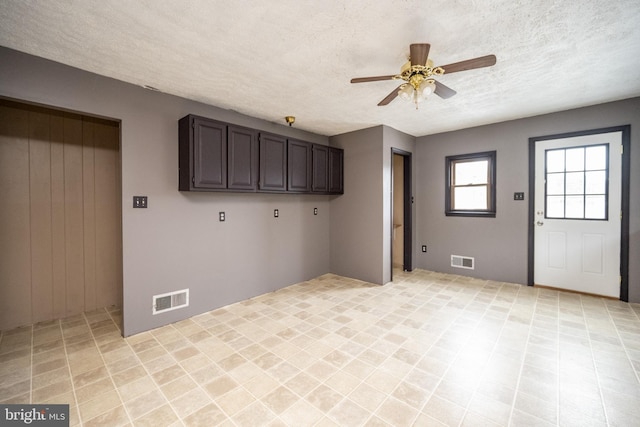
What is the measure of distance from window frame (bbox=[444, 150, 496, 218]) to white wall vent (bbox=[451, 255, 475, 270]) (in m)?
0.75

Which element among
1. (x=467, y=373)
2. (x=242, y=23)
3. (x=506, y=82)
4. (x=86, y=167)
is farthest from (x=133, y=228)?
(x=506, y=82)

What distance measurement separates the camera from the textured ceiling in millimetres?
1690

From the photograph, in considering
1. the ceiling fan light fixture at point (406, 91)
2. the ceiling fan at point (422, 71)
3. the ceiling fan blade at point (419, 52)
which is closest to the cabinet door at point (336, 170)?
the ceiling fan at point (422, 71)

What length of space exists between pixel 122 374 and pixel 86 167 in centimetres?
247

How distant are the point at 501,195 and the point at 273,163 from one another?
11.9 ft

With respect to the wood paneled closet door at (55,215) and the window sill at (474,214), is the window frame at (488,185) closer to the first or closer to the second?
the window sill at (474,214)

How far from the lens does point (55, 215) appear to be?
116 inches

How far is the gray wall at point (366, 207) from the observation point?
13.8 ft

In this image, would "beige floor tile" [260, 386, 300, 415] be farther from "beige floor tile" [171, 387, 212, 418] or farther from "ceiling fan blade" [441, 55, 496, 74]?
"ceiling fan blade" [441, 55, 496, 74]

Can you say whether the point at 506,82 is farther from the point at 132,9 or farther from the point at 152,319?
the point at 152,319

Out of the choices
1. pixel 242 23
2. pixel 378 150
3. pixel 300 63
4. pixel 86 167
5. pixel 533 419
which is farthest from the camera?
pixel 378 150

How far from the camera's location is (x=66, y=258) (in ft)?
10.0

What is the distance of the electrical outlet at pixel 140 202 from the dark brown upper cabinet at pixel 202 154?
378 millimetres

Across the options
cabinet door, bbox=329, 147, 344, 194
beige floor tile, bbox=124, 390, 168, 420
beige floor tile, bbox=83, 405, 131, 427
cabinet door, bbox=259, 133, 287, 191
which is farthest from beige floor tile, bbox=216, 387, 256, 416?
cabinet door, bbox=329, 147, 344, 194
